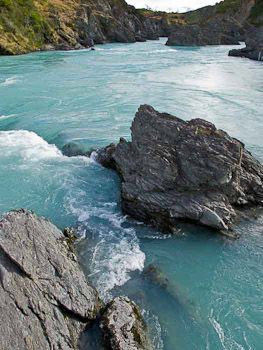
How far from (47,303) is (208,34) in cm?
14261

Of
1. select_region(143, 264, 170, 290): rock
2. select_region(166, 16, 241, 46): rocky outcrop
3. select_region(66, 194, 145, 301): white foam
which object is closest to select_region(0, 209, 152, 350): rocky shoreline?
select_region(66, 194, 145, 301): white foam

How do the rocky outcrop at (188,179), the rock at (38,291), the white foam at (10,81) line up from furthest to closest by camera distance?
1. the white foam at (10,81)
2. the rocky outcrop at (188,179)
3. the rock at (38,291)

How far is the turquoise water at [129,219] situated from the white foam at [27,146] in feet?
0.25

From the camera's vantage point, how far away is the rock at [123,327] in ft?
28.1

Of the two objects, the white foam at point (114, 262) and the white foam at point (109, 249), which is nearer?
the white foam at point (114, 262)

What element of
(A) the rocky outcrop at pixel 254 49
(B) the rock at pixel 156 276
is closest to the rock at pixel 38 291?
(B) the rock at pixel 156 276

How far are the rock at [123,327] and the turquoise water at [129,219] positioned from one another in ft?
2.04

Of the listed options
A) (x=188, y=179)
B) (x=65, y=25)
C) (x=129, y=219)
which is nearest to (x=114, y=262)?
(x=129, y=219)

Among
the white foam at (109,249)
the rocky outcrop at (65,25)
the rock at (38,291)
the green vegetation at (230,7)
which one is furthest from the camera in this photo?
the green vegetation at (230,7)

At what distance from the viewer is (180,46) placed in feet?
394

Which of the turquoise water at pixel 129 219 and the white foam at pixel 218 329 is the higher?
the turquoise water at pixel 129 219

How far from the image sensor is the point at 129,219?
15.4 m

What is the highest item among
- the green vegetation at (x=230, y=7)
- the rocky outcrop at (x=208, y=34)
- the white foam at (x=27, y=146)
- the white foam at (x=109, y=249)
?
the green vegetation at (x=230, y=7)

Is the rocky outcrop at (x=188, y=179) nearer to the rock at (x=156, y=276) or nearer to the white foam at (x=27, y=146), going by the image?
the rock at (x=156, y=276)
